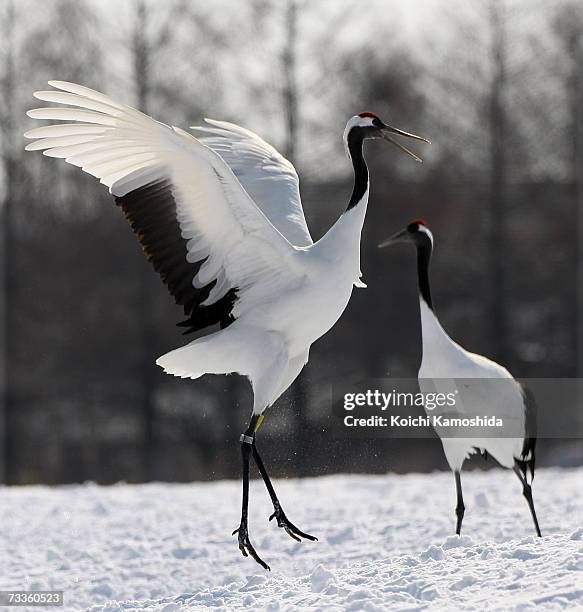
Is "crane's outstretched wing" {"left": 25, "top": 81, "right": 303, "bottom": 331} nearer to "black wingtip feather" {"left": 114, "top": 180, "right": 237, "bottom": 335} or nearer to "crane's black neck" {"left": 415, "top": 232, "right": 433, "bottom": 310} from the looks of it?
"black wingtip feather" {"left": 114, "top": 180, "right": 237, "bottom": 335}

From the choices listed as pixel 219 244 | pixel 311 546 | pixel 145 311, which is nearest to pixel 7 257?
pixel 145 311

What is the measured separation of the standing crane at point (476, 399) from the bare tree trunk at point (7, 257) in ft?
33.8

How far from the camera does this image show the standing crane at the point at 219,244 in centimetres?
523

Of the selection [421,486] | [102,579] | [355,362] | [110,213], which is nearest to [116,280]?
[110,213]

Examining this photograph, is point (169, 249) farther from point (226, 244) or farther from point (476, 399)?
point (476, 399)

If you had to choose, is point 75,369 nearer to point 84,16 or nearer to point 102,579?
point 84,16

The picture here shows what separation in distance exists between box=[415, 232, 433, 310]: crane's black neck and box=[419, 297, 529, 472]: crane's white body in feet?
0.51

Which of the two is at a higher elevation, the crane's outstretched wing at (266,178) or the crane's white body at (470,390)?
the crane's outstretched wing at (266,178)

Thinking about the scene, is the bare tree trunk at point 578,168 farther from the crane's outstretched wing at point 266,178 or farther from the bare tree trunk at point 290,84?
the crane's outstretched wing at point 266,178

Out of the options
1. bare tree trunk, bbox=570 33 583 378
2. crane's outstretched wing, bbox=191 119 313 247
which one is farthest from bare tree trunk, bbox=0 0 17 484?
crane's outstretched wing, bbox=191 119 313 247

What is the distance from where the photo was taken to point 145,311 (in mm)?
15617

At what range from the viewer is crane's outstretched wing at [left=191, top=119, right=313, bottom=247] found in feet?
20.7

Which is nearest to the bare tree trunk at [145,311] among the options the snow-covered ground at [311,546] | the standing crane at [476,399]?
the snow-covered ground at [311,546]

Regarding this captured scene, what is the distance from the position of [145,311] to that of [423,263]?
30.8ft
